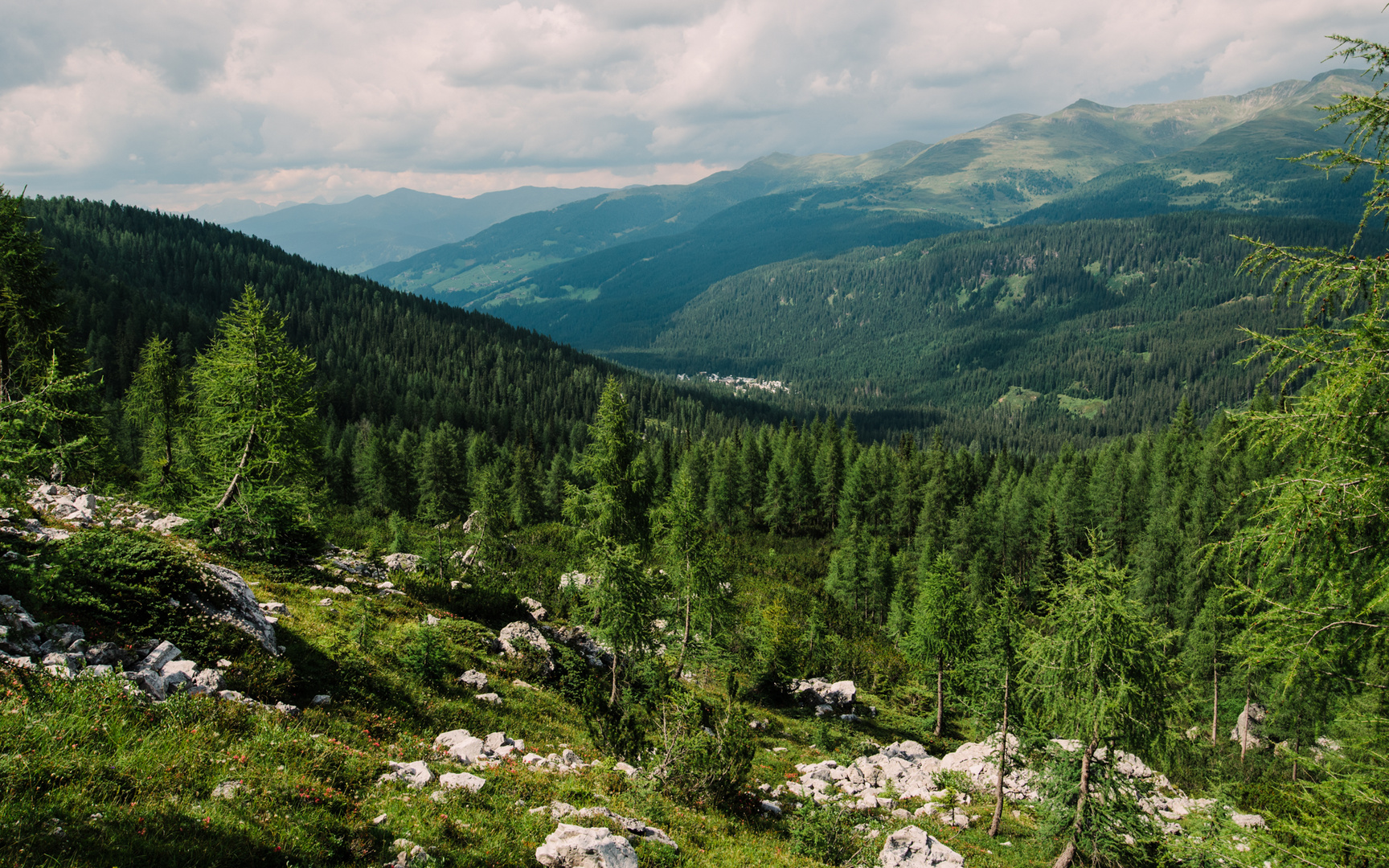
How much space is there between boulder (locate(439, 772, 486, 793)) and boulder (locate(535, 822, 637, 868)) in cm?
227

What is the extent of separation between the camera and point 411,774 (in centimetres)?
1198

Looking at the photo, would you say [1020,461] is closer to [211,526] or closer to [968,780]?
[968,780]

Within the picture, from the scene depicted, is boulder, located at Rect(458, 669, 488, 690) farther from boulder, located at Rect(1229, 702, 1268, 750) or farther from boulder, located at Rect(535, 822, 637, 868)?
boulder, located at Rect(1229, 702, 1268, 750)

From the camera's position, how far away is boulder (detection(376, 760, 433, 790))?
456 inches

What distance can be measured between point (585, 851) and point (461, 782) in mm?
3555

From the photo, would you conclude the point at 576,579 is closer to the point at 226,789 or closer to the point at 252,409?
the point at 252,409

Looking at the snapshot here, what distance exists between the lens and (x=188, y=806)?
8484 mm

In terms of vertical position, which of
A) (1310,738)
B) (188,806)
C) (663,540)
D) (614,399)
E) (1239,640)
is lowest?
(1310,738)

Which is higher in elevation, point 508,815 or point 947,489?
point 508,815

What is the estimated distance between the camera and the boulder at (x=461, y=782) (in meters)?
11.9

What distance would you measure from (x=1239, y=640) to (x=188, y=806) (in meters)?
15.5

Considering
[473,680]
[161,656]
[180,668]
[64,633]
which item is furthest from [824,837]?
[64,633]

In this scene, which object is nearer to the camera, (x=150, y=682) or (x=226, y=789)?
(x=226, y=789)

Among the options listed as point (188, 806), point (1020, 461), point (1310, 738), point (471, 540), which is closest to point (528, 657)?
point (188, 806)
